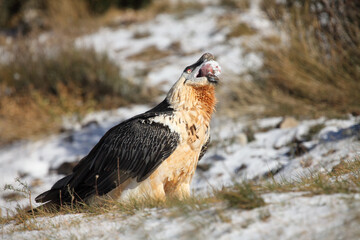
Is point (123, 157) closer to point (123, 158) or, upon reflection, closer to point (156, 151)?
point (123, 158)

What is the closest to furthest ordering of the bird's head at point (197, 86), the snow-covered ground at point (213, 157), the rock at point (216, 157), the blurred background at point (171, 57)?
the snow-covered ground at point (213, 157), the bird's head at point (197, 86), the rock at point (216, 157), the blurred background at point (171, 57)

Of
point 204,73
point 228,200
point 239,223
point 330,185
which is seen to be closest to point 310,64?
point 204,73

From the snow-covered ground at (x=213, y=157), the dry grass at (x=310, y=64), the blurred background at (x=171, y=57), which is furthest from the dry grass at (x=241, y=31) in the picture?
the dry grass at (x=310, y=64)

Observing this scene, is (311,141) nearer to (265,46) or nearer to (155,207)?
(265,46)

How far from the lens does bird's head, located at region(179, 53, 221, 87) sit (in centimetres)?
406

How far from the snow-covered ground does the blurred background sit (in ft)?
0.27

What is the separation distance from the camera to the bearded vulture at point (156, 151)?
386 centimetres

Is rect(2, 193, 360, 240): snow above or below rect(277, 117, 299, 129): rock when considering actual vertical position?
above

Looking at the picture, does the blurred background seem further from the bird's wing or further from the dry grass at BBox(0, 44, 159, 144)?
the bird's wing

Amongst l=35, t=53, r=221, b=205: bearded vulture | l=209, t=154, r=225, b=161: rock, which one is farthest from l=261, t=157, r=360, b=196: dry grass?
l=209, t=154, r=225, b=161: rock

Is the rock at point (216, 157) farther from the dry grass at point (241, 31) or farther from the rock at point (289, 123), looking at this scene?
the dry grass at point (241, 31)

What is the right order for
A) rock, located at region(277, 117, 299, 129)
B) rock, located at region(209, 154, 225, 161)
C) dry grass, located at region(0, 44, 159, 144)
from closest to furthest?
rock, located at region(209, 154, 225, 161), rock, located at region(277, 117, 299, 129), dry grass, located at region(0, 44, 159, 144)

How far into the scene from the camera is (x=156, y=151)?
12.6 feet

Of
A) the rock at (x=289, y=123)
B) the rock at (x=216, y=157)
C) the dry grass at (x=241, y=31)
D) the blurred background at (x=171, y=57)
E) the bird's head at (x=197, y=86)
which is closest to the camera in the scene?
the bird's head at (x=197, y=86)
